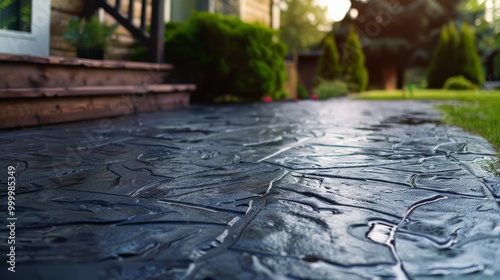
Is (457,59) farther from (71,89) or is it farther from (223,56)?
(71,89)

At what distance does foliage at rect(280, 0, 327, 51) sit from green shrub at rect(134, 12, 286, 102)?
102 feet

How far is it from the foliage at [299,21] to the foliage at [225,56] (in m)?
31.1

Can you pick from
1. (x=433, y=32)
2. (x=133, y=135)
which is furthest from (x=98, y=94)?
(x=433, y=32)

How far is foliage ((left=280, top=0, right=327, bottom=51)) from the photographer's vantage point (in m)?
39.3

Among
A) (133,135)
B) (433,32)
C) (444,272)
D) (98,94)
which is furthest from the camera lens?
(433,32)

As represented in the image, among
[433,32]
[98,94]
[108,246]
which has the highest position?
[433,32]

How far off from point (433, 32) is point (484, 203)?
24.5 metres

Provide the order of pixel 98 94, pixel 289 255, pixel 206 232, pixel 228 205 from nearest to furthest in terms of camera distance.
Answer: pixel 289 255, pixel 206 232, pixel 228 205, pixel 98 94

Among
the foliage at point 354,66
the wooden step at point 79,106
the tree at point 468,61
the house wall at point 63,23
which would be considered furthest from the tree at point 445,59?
the house wall at point 63,23

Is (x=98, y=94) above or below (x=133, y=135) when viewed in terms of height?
above

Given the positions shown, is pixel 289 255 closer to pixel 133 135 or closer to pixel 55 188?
pixel 55 188

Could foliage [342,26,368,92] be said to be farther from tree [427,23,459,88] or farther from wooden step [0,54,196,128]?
wooden step [0,54,196,128]

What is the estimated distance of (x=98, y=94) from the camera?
5145 millimetres

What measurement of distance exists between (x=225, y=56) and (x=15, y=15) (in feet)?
12.7
